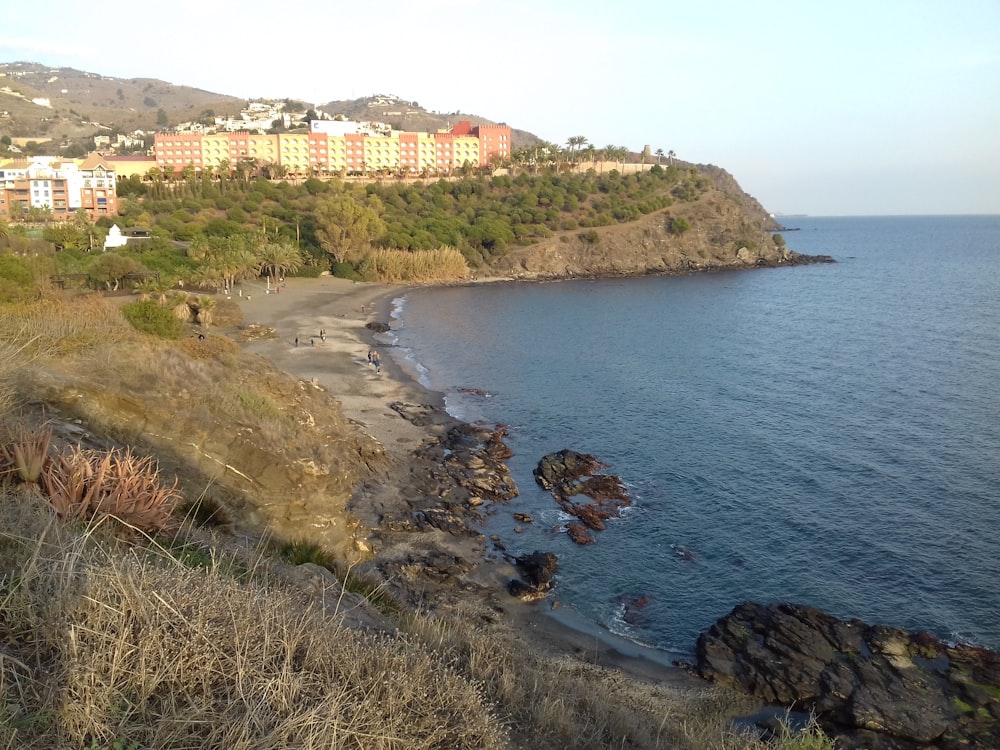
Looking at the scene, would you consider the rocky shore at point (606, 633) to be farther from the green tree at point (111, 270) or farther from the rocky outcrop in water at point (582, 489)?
the green tree at point (111, 270)

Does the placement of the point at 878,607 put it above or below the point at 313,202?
below

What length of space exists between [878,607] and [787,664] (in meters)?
3.78

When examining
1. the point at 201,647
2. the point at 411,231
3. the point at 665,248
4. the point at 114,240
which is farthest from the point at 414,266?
the point at 201,647

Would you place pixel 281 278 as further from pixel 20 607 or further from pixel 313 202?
pixel 20 607

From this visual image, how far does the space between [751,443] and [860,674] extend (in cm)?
1398

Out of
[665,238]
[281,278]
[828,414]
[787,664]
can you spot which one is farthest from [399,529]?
[665,238]

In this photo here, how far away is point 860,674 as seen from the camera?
13391 millimetres

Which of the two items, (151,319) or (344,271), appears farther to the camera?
(344,271)

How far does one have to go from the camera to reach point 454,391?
33.5 metres

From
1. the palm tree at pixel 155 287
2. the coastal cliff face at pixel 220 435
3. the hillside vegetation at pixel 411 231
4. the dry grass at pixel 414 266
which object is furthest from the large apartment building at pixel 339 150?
the coastal cliff face at pixel 220 435

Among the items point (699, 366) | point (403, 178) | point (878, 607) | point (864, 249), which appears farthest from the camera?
point (864, 249)

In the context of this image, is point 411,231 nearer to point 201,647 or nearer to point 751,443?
point 751,443

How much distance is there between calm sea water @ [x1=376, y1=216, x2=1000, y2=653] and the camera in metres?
16.8

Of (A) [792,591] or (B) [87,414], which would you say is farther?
(A) [792,591]
